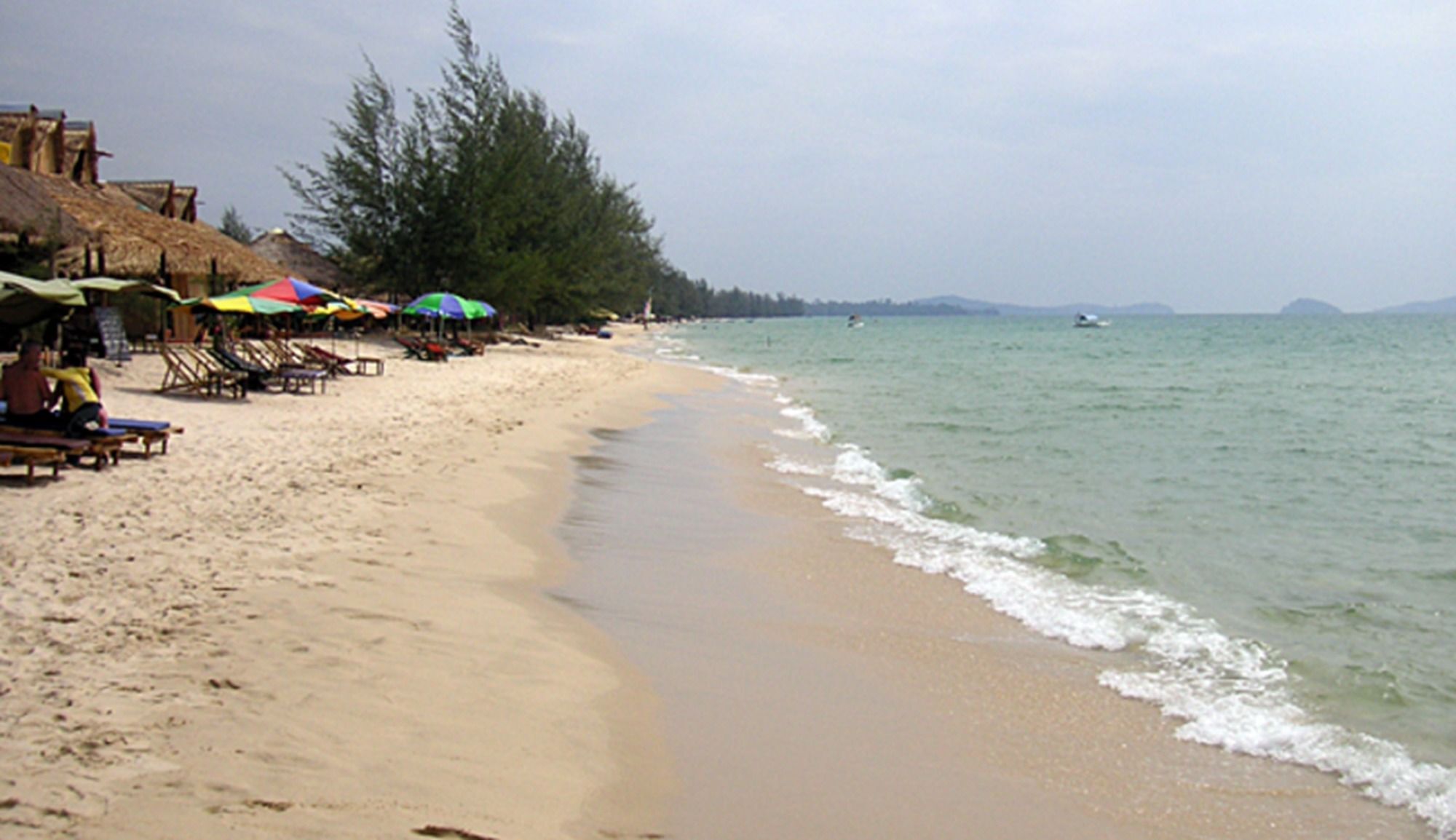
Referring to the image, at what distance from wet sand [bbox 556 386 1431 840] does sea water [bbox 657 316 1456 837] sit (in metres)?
0.36

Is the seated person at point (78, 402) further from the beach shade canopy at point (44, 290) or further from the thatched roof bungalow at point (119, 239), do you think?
the thatched roof bungalow at point (119, 239)

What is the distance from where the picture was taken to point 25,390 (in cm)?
889

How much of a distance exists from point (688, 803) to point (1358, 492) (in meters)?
11.6

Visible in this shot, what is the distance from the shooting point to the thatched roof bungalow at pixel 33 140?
76.6ft

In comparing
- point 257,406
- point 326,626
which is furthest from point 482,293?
point 326,626

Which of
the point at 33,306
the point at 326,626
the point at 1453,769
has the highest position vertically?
the point at 33,306

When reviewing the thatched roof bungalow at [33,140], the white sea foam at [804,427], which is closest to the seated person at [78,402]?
the white sea foam at [804,427]

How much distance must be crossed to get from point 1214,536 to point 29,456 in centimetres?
1027

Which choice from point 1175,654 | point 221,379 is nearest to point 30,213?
point 221,379

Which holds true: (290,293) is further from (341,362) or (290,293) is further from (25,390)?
(25,390)

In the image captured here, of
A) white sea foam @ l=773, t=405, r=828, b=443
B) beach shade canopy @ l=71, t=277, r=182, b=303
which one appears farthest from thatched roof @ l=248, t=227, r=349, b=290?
beach shade canopy @ l=71, t=277, r=182, b=303

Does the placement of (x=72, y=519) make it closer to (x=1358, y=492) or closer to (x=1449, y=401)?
(x=1358, y=492)

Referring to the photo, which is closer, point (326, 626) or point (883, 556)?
point (326, 626)

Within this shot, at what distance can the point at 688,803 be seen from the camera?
391 centimetres
